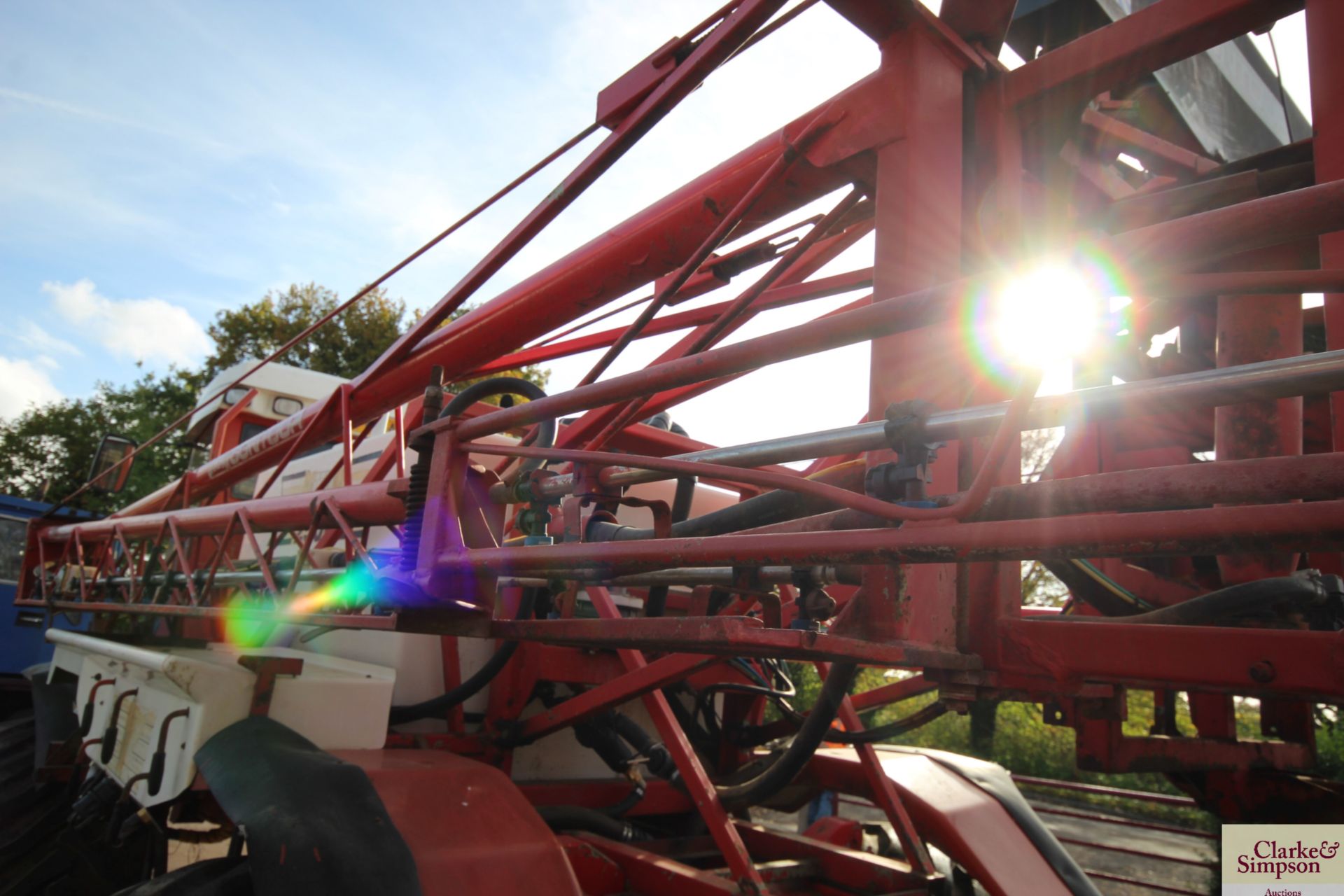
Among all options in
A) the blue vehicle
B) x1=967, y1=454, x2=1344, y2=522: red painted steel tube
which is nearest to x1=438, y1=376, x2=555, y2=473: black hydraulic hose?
x1=967, y1=454, x2=1344, y2=522: red painted steel tube

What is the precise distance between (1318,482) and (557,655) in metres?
2.86

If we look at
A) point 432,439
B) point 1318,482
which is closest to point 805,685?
point 432,439

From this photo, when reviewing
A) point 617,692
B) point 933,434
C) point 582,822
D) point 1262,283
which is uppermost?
point 1262,283

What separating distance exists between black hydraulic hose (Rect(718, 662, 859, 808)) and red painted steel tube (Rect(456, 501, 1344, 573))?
465 millimetres

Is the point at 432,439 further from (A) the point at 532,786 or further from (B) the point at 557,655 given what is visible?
(A) the point at 532,786

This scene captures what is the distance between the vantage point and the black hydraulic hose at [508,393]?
2180mm

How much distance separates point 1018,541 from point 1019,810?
128 inches

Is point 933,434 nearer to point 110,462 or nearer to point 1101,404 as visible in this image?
point 1101,404

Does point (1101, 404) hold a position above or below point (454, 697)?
above

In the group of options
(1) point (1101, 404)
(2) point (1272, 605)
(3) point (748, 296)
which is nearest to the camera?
(1) point (1101, 404)

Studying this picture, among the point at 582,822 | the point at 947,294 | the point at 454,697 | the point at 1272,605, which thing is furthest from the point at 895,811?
the point at 947,294

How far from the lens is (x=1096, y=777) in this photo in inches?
512

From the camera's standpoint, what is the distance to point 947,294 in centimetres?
126

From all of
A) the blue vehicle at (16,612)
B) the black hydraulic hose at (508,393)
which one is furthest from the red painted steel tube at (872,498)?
the blue vehicle at (16,612)
